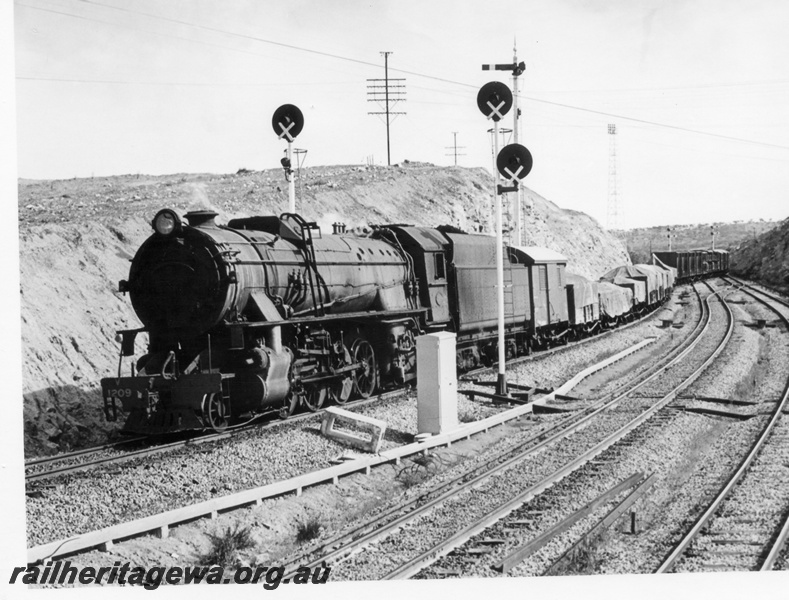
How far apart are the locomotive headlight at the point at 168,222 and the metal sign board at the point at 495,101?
231 inches

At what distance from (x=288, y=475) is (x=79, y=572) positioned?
334cm

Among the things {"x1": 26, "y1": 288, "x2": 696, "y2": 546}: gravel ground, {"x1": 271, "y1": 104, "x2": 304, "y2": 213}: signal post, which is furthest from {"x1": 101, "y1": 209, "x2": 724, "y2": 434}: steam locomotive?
{"x1": 271, "y1": 104, "x2": 304, "y2": 213}: signal post

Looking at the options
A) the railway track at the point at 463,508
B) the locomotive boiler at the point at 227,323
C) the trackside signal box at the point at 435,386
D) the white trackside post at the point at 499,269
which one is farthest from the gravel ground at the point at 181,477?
the white trackside post at the point at 499,269

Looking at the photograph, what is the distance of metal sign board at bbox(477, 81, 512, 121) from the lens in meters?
14.1

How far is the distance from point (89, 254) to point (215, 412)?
7482 mm

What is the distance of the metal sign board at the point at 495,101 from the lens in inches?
555

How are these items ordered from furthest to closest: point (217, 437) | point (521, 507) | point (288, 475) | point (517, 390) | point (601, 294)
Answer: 1. point (601, 294)
2. point (517, 390)
3. point (217, 437)
4. point (288, 475)
5. point (521, 507)

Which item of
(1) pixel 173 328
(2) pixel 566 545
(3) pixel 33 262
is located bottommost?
(2) pixel 566 545

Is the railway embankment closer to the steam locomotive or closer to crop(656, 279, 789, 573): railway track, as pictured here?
the steam locomotive

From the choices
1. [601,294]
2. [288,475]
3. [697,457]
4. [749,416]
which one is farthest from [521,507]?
[601,294]

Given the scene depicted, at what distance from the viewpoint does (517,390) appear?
1669 centimetres

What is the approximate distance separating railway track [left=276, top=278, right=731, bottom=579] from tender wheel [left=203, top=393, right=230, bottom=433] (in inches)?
140

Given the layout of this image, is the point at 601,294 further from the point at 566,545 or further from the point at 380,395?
the point at 566,545

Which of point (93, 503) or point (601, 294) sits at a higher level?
point (601, 294)
